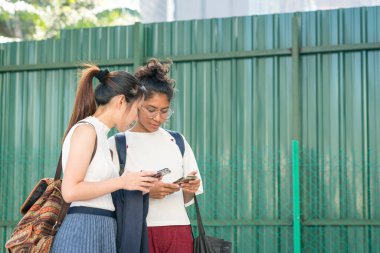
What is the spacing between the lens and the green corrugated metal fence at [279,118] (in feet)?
20.7

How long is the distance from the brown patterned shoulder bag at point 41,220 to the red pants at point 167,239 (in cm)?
62

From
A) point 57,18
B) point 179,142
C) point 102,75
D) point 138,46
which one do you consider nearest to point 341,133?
point 138,46

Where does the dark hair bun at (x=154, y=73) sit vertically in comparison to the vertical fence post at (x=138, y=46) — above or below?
below

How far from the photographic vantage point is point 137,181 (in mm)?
3109

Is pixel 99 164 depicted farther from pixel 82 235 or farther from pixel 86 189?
pixel 82 235

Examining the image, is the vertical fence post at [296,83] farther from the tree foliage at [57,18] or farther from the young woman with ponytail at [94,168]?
the tree foliage at [57,18]

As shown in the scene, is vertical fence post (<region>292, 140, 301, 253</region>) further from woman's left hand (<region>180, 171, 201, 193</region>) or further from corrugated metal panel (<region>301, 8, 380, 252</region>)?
woman's left hand (<region>180, 171, 201, 193</region>)

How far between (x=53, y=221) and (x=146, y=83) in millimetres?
1003

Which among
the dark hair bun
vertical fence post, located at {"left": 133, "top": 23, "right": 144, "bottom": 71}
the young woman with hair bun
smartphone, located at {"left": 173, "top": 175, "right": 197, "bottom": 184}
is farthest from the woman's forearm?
vertical fence post, located at {"left": 133, "top": 23, "right": 144, "bottom": 71}

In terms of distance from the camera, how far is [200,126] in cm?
679

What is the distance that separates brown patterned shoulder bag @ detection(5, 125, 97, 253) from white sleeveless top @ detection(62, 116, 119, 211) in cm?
5

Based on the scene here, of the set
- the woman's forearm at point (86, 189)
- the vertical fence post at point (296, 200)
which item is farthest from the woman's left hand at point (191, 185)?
the vertical fence post at point (296, 200)

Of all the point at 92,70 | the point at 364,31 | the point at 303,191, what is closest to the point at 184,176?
the point at 92,70

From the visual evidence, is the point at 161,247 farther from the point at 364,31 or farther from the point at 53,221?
the point at 364,31
